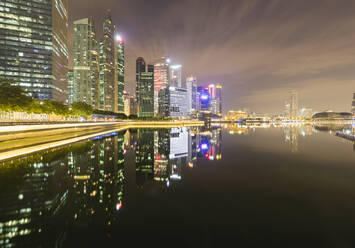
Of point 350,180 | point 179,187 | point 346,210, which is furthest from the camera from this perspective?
point 350,180

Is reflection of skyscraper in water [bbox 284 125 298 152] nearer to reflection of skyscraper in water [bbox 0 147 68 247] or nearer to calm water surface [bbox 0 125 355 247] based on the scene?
calm water surface [bbox 0 125 355 247]

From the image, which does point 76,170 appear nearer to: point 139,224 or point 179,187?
point 179,187

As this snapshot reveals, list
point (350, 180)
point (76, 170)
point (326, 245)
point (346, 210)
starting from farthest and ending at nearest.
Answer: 1. point (76, 170)
2. point (350, 180)
3. point (346, 210)
4. point (326, 245)

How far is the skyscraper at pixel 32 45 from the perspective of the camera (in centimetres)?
11419

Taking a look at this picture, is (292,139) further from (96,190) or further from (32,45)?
(32,45)

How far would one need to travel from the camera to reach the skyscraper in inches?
4496

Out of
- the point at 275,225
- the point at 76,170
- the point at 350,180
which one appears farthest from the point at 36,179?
the point at 350,180

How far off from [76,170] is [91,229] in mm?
8021

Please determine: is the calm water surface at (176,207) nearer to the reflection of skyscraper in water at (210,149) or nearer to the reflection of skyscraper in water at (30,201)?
the reflection of skyscraper in water at (30,201)

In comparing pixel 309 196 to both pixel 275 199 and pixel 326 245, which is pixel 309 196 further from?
pixel 326 245

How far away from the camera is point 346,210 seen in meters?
7.12

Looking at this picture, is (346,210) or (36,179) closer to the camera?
(346,210)

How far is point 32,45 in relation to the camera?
399ft

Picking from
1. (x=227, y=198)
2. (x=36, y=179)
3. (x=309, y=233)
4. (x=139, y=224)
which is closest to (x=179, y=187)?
(x=227, y=198)
